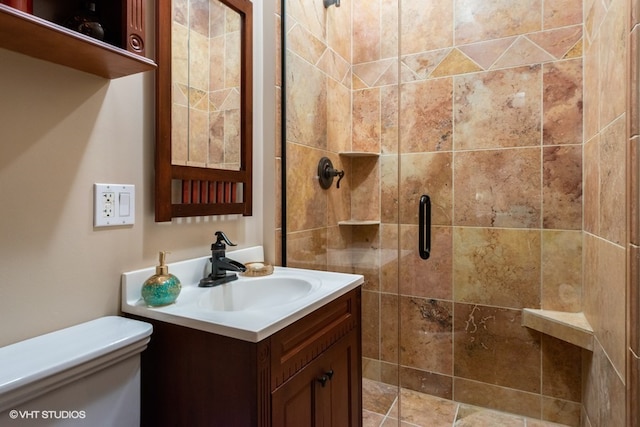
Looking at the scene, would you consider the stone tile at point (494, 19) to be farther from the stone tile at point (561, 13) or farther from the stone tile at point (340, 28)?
the stone tile at point (340, 28)

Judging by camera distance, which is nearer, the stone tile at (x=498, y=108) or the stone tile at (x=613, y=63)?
the stone tile at (x=613, y=63)

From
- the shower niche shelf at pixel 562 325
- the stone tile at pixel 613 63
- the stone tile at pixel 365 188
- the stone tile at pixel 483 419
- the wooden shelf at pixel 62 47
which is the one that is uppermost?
the stone tile at pixel 613 63

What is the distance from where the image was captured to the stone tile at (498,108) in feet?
6.05

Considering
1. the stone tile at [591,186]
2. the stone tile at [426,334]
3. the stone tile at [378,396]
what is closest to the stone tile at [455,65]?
the stone tile at [591,186]

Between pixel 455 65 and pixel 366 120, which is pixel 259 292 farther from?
pixel 455 65

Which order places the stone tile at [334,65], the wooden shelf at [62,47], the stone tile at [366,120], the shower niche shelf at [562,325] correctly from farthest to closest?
the stone tile at [366,120]
the stone tile at [334,65]
the shower niche shelf at [562,325]
the wooden shelf at [62,47]

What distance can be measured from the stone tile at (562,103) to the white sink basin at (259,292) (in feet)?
4.76

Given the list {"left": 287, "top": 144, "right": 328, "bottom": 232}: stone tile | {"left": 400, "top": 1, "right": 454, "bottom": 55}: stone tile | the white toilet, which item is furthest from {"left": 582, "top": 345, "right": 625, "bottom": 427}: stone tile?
{"left": 400, "top": 1, "right": 454, "bottom": 55}: stone tile

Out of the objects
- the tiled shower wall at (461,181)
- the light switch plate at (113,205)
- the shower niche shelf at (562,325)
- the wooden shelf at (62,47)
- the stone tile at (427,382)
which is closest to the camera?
the wooden shelf at (62,47)

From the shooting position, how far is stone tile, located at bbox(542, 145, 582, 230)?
69.4 inches

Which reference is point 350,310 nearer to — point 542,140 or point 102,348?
point 102,348

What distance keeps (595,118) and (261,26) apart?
1.50m

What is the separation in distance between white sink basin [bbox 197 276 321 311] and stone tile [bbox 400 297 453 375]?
105cm

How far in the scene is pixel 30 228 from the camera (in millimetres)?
839
